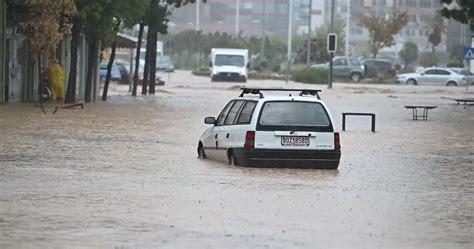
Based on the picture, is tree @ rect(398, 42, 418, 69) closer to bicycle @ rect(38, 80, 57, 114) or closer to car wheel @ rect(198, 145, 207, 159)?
bicycle @ rect(38, 80, 57, 114)

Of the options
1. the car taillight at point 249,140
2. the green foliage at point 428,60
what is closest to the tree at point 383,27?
the green foliage at point 428,60

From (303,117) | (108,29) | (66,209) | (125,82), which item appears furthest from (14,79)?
(125,82)

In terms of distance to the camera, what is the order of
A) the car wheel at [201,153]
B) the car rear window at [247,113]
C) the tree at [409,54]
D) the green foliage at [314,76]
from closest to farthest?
1. the car rear window at [247,113]
2. the car wheel at [201,153]
3. the green foliage at [314,76]
4. the tree at [409,54]

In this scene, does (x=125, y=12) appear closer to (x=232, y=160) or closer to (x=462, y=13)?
(x=462, y=13)

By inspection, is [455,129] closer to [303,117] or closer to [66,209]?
[303,117]

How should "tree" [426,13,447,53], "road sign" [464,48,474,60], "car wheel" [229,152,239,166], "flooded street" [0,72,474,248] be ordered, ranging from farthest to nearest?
1. "tree" [426,13,447,53]
2. "road sign" [464,48,474,60]
3. "car wheel" [229,152,239,166]
4. "flooded street" [0,72,474,248]

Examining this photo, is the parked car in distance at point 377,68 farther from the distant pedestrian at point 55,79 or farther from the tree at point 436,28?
the distant pedestrian at point 55,79

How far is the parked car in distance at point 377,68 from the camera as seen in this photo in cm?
8912

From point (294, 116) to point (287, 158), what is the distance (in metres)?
0.75

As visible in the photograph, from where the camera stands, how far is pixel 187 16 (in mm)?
177875

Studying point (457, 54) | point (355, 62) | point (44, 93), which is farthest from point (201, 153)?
point (457, 54)

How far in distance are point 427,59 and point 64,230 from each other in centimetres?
11061

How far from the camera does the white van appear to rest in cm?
8150

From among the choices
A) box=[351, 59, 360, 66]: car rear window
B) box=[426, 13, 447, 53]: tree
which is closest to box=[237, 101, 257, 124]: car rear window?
box=[351, 59, 360, 66]: car rear window
